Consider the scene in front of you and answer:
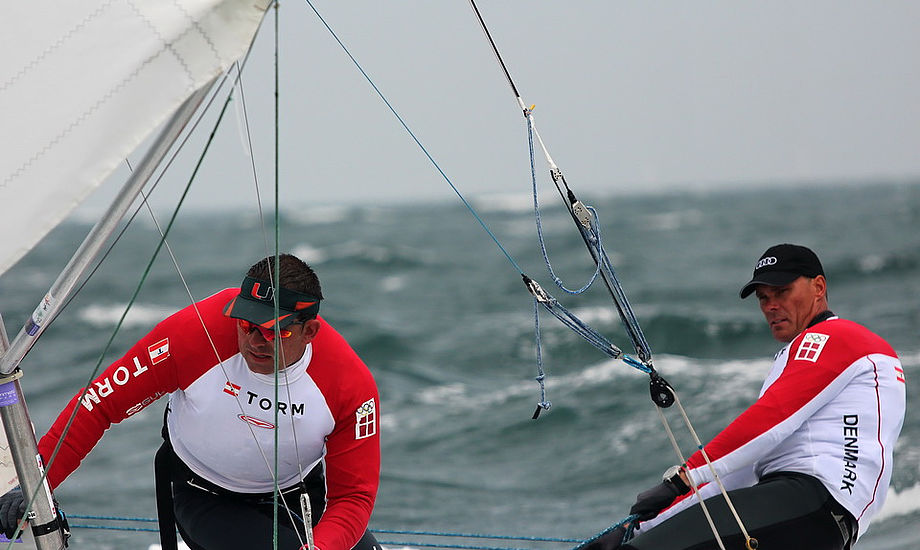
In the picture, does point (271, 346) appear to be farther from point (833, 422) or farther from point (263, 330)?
point (833, 422)

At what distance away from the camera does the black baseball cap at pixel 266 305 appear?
78.4 inches

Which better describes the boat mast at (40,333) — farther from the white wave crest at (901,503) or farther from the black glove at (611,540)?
the white wave crest at (901,503)

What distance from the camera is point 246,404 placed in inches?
85.5

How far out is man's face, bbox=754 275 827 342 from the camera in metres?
2.26

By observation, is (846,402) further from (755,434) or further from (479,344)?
(479,344)

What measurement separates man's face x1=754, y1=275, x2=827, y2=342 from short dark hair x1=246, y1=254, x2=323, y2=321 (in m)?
1.00

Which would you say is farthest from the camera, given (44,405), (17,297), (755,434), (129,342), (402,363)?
(17,297)

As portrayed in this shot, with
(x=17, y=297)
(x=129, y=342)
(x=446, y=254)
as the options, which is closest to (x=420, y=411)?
(x=129, y=342)

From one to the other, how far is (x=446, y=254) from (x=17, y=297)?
9438mm

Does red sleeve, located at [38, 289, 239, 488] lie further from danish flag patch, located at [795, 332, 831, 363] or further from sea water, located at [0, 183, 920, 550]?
danish flag patch, located at [795, 332, 831, 363]

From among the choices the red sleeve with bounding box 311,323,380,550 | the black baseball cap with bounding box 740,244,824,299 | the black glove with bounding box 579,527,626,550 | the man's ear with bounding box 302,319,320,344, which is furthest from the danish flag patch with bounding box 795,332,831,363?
the man's ear with bounding box 302,319,320,344

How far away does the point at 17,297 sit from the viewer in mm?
17719

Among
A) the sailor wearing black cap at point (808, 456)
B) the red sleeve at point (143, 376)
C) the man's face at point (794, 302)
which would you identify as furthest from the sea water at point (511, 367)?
the man's face at point (794, 302)

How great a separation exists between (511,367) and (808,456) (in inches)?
297
